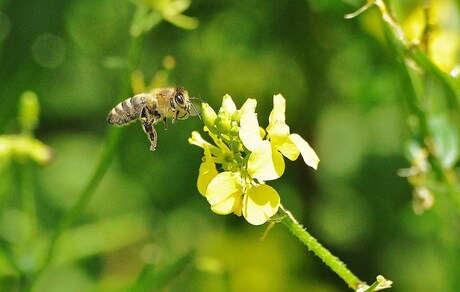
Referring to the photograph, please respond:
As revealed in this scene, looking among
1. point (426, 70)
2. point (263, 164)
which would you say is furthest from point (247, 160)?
point (426, 70)

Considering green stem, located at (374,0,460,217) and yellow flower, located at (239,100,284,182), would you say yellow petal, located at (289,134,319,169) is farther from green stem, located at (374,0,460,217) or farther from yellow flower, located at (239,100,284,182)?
green stem, located at (374,0,460,217)

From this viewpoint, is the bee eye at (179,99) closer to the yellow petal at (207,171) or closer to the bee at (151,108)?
the bee at (151,108)

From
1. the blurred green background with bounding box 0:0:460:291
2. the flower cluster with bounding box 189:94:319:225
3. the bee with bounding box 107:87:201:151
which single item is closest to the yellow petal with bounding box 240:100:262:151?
the flower cluster with bounding box 189:94:319:225

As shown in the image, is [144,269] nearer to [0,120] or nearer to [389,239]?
[0,120]

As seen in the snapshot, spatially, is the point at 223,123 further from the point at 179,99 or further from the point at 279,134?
the point at 179,99

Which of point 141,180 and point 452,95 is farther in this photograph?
point 141,180

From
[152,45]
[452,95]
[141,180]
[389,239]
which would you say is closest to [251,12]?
[152,45]
